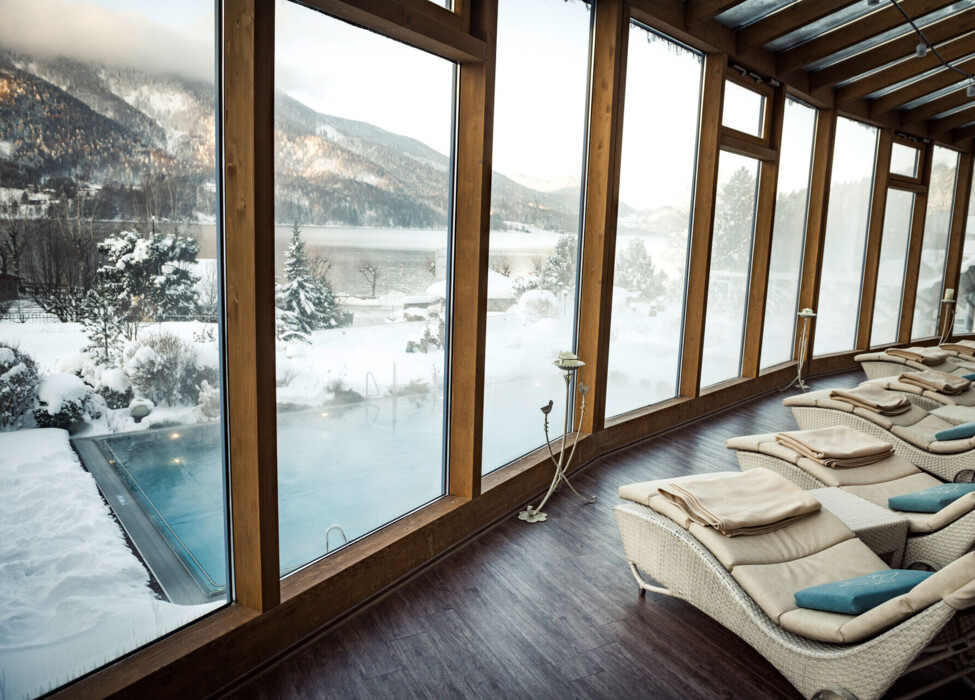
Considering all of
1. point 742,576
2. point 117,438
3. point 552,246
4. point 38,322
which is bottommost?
point 742,576

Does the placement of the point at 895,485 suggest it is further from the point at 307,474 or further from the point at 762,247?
the point at 762,247

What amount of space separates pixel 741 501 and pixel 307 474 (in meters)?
1.85

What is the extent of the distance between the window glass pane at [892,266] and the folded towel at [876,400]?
14.9 ft

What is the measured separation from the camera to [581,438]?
4660 millimetres

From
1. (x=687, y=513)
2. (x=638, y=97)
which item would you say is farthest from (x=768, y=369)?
(x=687, y=513)

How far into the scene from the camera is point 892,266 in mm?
8945

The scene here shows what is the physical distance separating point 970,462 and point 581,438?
2.29 metres

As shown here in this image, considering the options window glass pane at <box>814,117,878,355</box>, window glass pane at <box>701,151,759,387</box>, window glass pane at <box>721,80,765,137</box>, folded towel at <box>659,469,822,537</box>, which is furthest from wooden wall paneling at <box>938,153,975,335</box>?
folded towel at <box>659,469,822,537</box>

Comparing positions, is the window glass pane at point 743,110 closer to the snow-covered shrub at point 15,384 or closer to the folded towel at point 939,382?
the folded towel at point 939,382

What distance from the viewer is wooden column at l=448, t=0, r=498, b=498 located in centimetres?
327

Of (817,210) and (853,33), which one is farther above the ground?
(853,33)

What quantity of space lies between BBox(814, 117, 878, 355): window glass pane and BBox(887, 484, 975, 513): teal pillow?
200 inches

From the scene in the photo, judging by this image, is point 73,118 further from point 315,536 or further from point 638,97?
point 638,97

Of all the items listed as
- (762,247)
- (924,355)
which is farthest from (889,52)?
(924,355)
